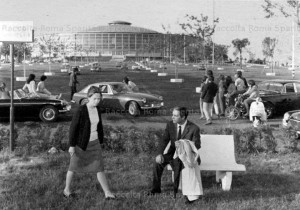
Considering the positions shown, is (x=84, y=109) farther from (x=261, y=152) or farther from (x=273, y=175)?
(x=261, y=152)

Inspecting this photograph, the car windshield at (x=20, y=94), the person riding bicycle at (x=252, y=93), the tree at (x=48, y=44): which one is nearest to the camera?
the car windshield at (x=20, y=94)

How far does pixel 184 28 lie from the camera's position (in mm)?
36031

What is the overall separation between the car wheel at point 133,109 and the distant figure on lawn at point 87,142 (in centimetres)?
1019

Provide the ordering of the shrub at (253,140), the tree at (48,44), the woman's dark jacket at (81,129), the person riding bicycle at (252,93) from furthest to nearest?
the tree at (48,44) < the person riding bicycle at (252,93) < the shrub at (253,140) < the woman's dark jacket at (81,129)

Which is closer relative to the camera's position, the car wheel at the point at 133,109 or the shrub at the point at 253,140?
the shrub at the point at 253,140

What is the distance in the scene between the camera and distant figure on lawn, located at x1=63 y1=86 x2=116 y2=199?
6.66 metres

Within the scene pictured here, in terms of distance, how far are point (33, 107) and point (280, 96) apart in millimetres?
8588

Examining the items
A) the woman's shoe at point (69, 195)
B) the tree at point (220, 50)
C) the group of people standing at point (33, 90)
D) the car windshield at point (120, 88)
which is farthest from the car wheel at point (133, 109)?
the tree at point (220, 50)

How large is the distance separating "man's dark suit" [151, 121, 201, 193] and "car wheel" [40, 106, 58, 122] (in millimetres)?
8735

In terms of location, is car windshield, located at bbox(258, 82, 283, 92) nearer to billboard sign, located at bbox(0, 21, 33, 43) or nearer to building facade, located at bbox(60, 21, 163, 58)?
billboard sign, located at bbox(0, 21, 33, 43)

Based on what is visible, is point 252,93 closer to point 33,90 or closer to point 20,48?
point 33,90

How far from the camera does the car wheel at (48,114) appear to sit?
50.2ft

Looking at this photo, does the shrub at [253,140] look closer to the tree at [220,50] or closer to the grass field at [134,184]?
the grass field at [134,184]

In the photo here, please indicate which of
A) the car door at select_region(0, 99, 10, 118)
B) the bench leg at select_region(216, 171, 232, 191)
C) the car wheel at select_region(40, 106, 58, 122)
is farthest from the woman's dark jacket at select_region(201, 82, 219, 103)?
the bench leg at select_region(216, 171, 232, 191)
